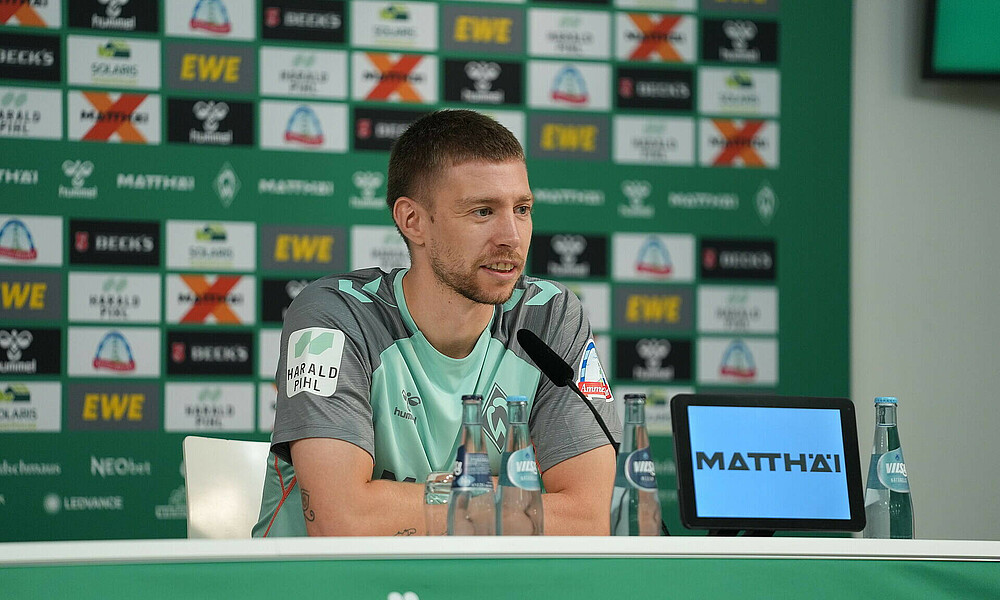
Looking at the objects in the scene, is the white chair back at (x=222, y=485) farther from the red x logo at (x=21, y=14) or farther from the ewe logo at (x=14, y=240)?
the red x logo at (x=21, y=14)

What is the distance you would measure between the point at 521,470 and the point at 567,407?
0.52 metres

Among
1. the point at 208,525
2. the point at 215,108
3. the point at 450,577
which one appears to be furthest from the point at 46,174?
the point at 450,577

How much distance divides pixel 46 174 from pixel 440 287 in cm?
172

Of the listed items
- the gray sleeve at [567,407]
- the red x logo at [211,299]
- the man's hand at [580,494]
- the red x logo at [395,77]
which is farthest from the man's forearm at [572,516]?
the red x logo at [395,77]

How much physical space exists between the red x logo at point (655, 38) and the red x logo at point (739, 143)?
249 mm

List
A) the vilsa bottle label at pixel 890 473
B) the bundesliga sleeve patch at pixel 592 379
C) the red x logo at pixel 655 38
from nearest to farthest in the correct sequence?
the vilsa bottle label at pixel 890 473, the bundesliga sleeve patch at pixel 592 379, the red x logo at pixel 655 38

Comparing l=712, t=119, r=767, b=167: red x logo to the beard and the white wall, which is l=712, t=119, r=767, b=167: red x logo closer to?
the white wall

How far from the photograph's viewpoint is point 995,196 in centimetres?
329

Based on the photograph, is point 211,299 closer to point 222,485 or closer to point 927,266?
point 222,485

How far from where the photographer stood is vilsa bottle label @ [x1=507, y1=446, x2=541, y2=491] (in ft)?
3.67

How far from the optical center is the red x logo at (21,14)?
113 inches

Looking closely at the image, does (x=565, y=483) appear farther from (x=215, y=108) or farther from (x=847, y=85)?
(x=847, y=85)

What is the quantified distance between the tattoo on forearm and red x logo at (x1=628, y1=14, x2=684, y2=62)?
2.11 m

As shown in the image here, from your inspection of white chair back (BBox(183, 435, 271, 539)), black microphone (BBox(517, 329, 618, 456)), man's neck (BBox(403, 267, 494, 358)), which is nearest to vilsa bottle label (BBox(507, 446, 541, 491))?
black microphone (BBox(517, 329, 618, 456))
